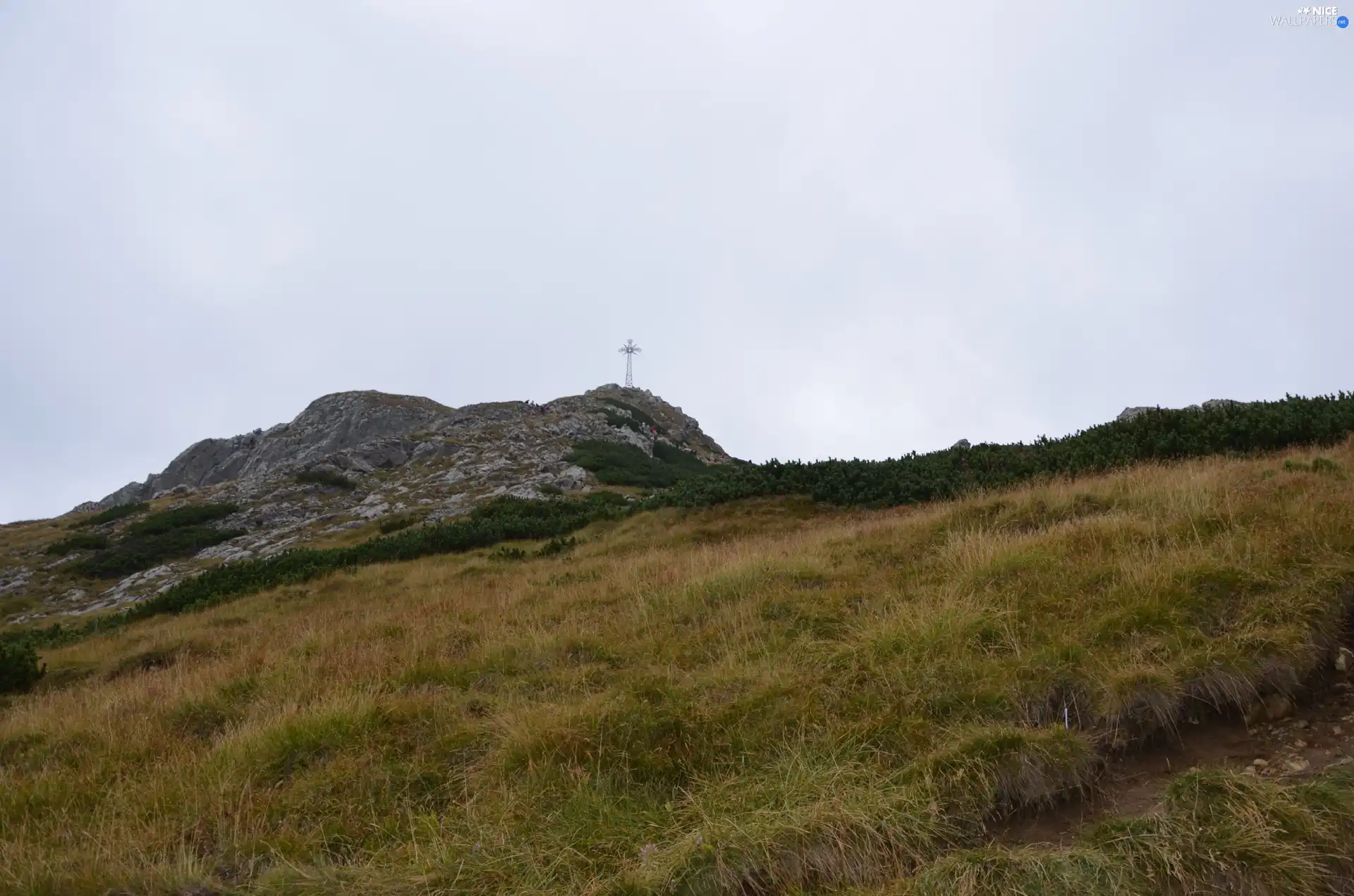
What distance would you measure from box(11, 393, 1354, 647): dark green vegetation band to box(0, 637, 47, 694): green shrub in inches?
210

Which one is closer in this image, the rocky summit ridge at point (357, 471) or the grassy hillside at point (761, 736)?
the grassy hillside at point (761, 736)

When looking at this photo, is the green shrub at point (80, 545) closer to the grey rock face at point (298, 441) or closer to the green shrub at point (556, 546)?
the grey rock face at point (298, 441)

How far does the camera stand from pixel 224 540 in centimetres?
2981

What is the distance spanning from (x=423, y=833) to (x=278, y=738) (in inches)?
77.3

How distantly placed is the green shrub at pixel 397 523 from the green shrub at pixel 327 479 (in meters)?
10.6

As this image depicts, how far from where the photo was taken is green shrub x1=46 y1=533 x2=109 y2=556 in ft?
102

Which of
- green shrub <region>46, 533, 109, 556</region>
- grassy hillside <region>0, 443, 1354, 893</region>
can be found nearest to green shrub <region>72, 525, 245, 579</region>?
green shrub <region>46, 533, 109, 556</region>

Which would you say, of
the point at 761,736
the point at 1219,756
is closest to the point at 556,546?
the point at 761,736

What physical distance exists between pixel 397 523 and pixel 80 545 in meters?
16.0

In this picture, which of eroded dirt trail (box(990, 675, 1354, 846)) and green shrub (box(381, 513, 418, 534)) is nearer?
eroded dirt trail (box(990, 675, 1354, 846))

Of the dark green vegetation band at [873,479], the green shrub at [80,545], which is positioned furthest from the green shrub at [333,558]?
the green shrub at [80,545]

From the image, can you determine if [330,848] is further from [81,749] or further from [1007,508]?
[1007,508]

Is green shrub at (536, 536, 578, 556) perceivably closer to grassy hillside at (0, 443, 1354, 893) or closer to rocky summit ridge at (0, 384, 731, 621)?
grassy hillside at (0, 443, 1354, 893)

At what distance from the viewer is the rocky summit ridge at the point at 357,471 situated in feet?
88.8
